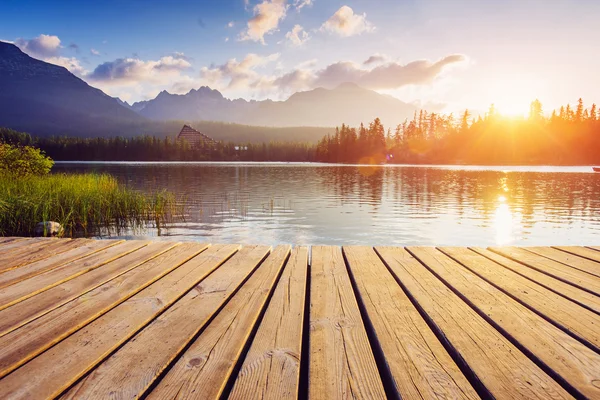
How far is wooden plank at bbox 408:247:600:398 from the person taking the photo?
5.28ft

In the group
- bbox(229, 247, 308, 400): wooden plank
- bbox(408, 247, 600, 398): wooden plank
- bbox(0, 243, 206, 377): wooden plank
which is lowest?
bbox(408, 247, 600, 398): wooden plank

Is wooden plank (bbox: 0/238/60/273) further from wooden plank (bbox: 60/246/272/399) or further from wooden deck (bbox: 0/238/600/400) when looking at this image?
wooden plank (bbox: 60/246/272/399)

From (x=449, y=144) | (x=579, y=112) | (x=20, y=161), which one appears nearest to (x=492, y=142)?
(x=449, y=144)

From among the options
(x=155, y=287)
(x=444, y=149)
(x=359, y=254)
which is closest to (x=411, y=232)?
(x=359, y=254)

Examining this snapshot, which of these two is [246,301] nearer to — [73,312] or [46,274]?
[73,312]

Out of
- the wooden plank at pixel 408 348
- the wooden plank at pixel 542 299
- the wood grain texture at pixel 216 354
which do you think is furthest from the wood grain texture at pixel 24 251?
the wooden plank at pixel 542 299

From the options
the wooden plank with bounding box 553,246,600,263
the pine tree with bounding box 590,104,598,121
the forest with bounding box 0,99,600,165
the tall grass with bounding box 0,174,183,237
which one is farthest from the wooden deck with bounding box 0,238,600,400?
the pine tree with bounding box 590,104,598,121

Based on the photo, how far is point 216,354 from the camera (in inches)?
67.0

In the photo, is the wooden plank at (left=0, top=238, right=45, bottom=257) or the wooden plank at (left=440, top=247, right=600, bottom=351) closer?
the wooden plank at (left=440, top=247, right=600, bottom=351)

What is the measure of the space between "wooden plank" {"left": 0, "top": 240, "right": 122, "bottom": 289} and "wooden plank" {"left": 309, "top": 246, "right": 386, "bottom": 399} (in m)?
2.32

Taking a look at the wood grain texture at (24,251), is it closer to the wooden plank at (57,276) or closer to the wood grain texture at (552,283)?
the wooden plank at (57,276)

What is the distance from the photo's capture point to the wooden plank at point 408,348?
1485 mm

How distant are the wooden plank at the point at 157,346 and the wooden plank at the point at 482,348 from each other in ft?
3.74

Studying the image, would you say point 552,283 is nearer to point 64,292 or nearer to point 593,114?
point 64,292
